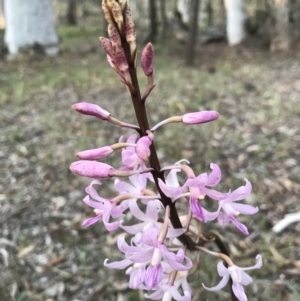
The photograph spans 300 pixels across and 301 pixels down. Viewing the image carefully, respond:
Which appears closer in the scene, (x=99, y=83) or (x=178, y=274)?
(x=178, y=274)

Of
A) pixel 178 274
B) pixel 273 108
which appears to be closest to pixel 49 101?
pixel 273 108

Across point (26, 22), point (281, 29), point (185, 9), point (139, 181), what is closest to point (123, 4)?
point (139, 181)

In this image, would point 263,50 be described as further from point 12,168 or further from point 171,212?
point 171,212

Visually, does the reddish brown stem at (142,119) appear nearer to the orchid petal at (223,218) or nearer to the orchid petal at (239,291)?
the orchid petal at (223,218)

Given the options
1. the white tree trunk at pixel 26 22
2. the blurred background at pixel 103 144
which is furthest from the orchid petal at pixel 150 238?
the white tree trunk at pixel 26 22

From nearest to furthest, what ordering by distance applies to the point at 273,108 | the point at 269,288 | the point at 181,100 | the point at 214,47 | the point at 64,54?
1. the point at 269,288
2. the point at 273,108
3. the point at 181,100
4. the point at 64,54
5. the point at 214,47

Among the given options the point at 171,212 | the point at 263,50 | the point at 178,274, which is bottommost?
the point at 263,50
